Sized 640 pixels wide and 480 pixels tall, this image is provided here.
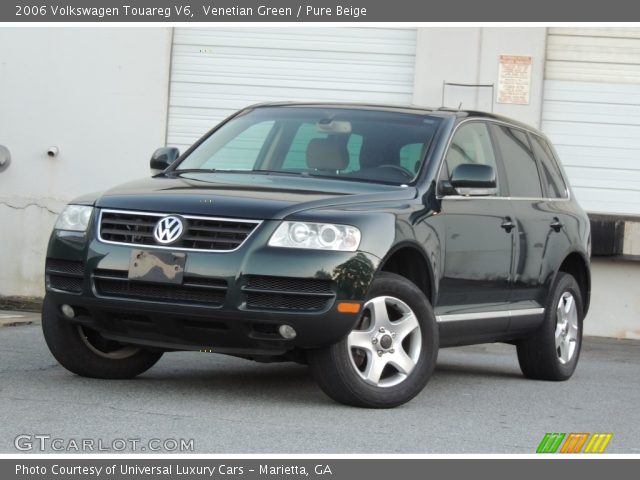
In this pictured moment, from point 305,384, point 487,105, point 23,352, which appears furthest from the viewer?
point 487,105

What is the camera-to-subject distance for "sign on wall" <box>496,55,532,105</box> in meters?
15.0

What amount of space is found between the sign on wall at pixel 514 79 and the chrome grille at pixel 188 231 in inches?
336

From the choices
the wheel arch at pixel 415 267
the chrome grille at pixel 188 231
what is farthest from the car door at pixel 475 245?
the chrome grille at pixel 188 231

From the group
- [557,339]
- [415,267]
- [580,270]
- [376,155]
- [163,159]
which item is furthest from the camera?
[580,270]

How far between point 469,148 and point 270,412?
8.34ft

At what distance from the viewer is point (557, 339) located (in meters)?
9.42

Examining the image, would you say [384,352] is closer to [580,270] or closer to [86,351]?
[86,351]

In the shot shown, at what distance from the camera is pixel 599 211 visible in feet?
49.8

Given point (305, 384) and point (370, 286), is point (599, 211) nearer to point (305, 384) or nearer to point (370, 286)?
point (305, 384)

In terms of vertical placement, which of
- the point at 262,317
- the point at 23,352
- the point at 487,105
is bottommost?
the point at 23,352

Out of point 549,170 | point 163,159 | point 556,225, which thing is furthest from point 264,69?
point 163,159

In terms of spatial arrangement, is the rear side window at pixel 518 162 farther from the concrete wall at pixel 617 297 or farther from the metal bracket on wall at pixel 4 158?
the metal bracket on wall at pixel 4 158
